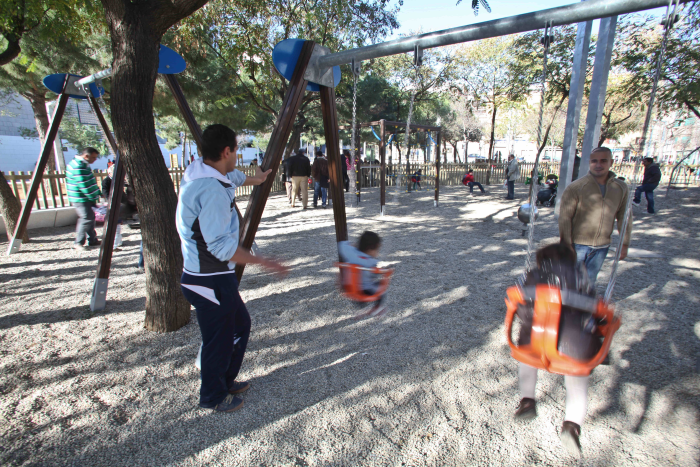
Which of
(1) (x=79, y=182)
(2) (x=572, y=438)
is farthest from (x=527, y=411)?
(1) (x=79, y=182)

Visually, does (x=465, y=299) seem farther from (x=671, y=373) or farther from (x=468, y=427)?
(x=468, y=427)

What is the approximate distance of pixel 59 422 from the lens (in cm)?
224

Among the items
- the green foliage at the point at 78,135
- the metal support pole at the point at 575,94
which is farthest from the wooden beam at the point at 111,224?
the green foliage at the point at 78,135

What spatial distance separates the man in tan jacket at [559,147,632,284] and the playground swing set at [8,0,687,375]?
0.24 meters

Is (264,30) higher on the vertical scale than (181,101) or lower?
higher

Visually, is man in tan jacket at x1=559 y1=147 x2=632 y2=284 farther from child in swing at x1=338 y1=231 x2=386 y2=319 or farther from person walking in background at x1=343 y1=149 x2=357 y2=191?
person walking in background at x1=343 y1=149 x2=357 y2=191

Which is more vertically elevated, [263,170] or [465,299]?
[263,170]

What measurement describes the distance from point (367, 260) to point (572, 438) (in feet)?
6.79

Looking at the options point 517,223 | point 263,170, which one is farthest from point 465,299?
point 517,223

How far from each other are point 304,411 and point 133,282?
3560 mm

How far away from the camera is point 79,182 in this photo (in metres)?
6.04

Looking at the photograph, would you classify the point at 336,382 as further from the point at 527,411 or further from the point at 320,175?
the point at 320,175

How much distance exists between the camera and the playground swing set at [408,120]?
181cm

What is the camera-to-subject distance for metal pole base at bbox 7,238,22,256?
19.6ft
